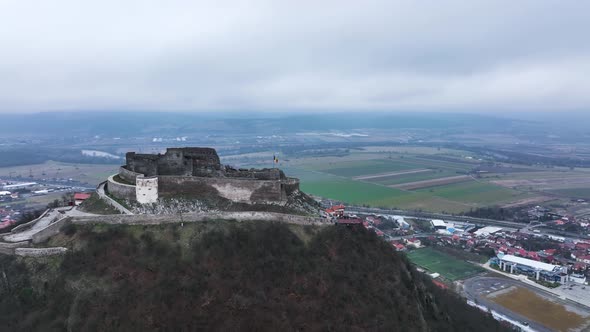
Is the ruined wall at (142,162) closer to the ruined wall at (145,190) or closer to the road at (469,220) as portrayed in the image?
the ruined wall at (145,190)

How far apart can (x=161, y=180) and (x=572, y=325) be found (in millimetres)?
51064

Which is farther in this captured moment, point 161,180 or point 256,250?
point 161,180

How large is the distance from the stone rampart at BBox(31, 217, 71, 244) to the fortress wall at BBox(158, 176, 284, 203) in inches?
350

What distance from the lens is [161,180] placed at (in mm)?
36250

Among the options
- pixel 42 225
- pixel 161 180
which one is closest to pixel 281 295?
pixel 161 180

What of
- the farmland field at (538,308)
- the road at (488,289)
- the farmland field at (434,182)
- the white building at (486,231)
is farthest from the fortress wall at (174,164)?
the farmland field at (434,182)

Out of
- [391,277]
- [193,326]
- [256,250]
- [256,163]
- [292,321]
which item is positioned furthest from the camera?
[256,163]

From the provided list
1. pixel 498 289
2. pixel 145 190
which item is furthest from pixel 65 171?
pixel 498 289

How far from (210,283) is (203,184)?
37.8 feet

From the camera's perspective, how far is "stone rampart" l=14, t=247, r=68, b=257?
3050 cm

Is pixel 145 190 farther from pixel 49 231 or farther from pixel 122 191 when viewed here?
pixel 49 231

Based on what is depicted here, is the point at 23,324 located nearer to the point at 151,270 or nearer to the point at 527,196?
the point at 151,270

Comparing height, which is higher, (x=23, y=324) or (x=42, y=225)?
(x=42, y=225)

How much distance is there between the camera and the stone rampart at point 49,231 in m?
32.2
